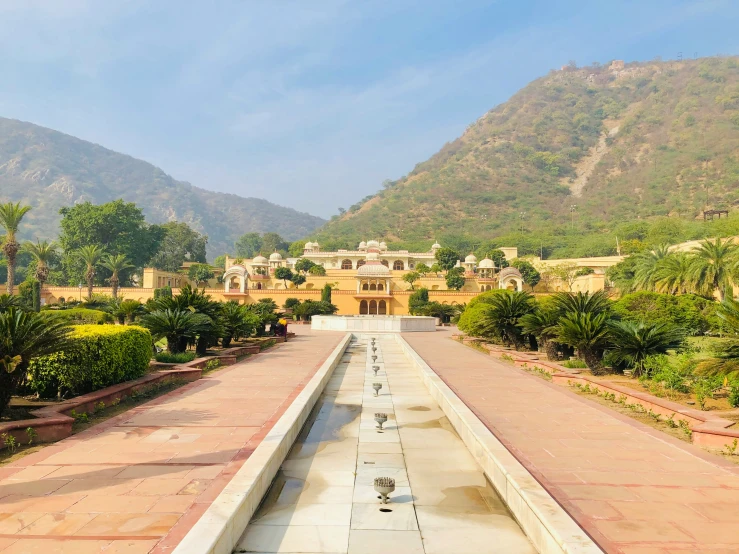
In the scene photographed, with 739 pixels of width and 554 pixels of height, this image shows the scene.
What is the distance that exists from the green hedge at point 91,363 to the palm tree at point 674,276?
2736 cm

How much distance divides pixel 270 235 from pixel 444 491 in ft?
367

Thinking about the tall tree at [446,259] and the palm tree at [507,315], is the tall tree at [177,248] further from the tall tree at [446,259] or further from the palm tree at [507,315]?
the palm tree at [507,315]

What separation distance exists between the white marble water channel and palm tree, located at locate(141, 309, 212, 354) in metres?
6.19

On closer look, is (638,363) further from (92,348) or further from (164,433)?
(92,348)

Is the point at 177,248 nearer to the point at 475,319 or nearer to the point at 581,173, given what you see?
the point at 475,319

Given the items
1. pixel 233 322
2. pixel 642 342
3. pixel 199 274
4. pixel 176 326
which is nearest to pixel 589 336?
pixel 642 342

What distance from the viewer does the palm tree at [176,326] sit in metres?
13.2

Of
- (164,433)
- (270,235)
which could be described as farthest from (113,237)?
(164,433)

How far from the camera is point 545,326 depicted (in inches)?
589

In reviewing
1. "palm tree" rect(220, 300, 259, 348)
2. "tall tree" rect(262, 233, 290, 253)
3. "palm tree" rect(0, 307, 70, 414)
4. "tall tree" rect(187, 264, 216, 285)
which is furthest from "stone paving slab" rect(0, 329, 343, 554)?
"tall tree" rect(262, 233, 290, 253)

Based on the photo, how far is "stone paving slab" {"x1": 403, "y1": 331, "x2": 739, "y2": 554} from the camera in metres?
4.02

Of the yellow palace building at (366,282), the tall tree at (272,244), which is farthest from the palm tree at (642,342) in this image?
the tall tree at (272,244)

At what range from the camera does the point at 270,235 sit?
114375 millimetres

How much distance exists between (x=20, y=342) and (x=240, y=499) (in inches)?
174
